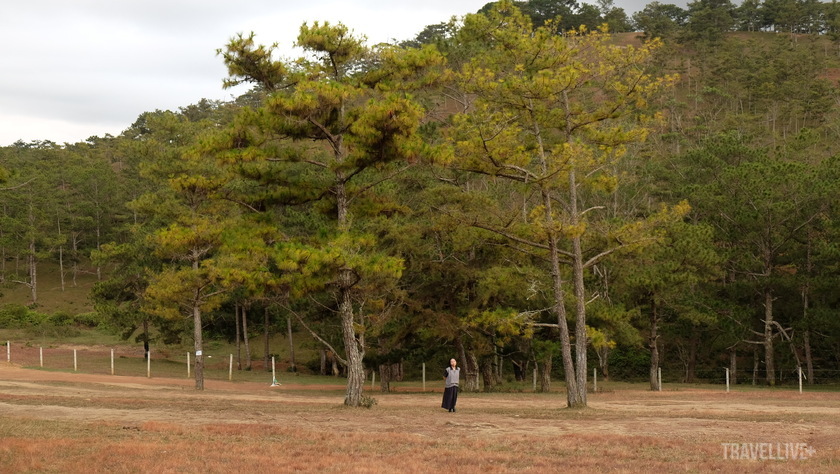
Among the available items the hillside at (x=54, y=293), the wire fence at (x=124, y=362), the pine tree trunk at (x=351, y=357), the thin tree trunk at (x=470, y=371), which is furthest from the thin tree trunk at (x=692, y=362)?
the hillside at (x=54, y=293)

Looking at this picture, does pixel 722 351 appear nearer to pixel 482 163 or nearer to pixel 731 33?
pixel 482 163

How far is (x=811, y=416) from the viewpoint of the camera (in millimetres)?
19078

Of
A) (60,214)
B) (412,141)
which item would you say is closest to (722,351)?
(412,141)

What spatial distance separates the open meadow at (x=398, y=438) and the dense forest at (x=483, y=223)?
3.62m

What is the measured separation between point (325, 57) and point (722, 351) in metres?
34.6

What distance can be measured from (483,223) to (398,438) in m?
9.64

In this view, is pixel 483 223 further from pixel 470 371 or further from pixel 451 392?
pixel 470 371

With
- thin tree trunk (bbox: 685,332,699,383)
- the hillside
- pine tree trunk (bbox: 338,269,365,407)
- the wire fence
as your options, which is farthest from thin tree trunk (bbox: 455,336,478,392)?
the hillside

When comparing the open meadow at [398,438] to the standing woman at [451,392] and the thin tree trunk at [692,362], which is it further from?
the thin tree trunk at [692,362]

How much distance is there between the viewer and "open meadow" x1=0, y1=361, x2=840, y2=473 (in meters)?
11.5

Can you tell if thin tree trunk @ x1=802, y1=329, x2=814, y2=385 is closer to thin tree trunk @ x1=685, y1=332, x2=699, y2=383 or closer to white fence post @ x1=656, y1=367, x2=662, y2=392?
thin tree trunk @ x1=685, y1=332, x2=699, y2=383

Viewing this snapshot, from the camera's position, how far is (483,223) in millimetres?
22656

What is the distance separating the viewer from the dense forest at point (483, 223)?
21109 mm

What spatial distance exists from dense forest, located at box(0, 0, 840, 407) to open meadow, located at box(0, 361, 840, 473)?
11.9ft
